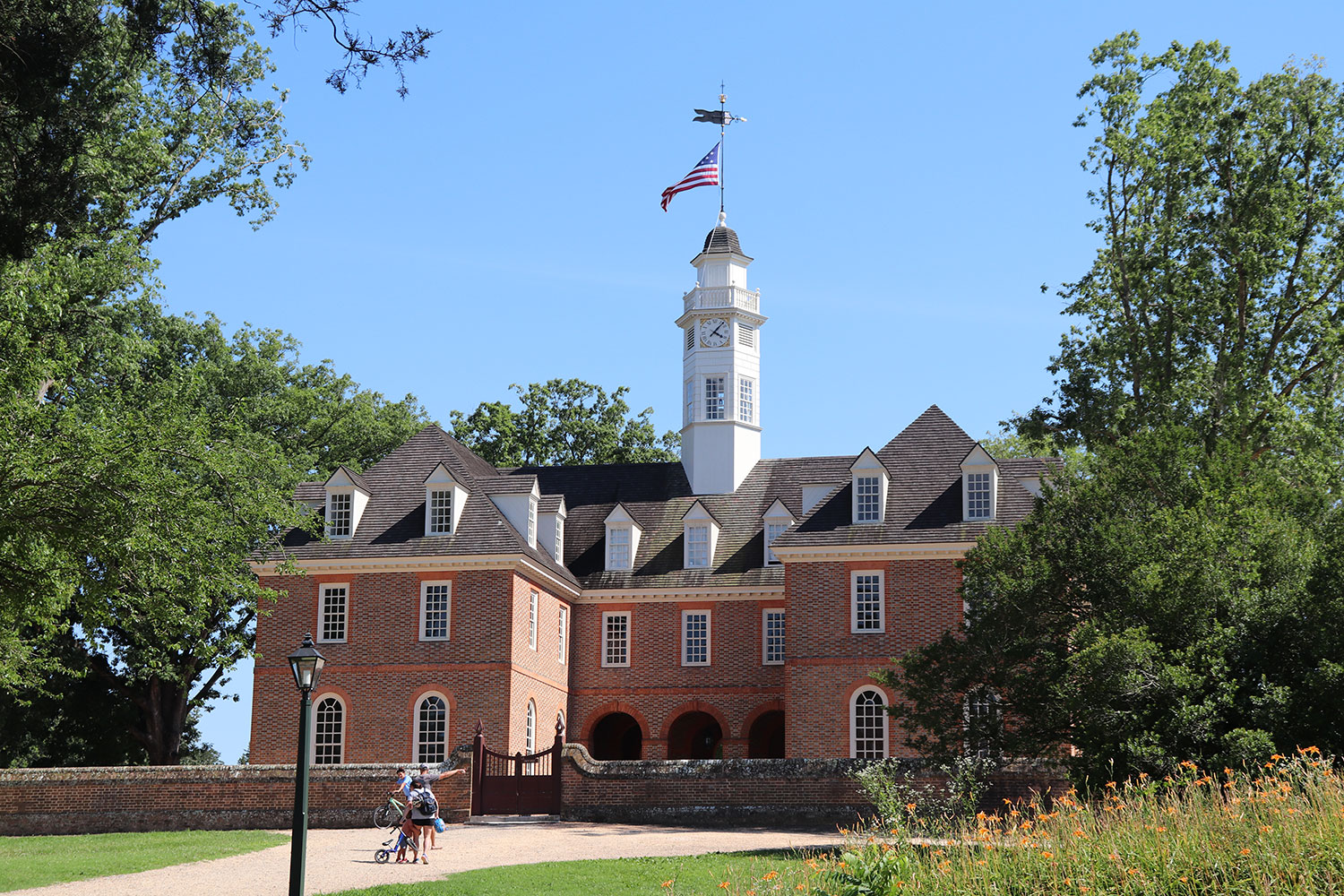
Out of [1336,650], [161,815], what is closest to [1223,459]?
[1336,650]

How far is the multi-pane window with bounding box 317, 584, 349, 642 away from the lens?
38.7 metres

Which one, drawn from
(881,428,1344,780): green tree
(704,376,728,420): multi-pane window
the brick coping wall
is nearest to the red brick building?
(704,376,728,420): multi-pane window

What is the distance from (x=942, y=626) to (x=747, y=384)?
1323 centimetres

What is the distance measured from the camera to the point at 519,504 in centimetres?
4088

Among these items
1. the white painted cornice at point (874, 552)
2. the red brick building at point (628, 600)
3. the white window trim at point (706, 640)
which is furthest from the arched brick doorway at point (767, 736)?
the white painted cornice at point (874, 552)

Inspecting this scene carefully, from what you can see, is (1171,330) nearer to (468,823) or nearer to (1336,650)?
(1336,650)

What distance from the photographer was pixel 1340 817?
1235 centimetres

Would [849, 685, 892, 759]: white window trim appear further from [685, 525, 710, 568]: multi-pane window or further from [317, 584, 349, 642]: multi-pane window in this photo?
[317, 584, 349, 642]: multi-pane window

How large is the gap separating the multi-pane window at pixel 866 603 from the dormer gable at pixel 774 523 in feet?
16.4

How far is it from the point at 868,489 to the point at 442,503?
12.0 m

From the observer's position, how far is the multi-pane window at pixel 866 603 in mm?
37375

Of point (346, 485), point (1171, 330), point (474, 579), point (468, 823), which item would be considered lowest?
point (468, 823)

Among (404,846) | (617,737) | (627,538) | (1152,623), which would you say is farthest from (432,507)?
(1152,623)

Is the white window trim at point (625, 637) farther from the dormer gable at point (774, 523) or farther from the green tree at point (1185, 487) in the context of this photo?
the green tree at point (1185, 487)
